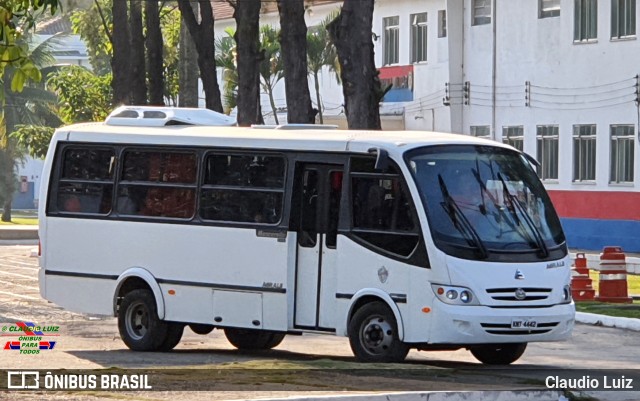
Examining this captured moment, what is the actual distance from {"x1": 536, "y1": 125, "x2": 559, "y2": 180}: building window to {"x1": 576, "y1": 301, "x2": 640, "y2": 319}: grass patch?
22049 millimetres

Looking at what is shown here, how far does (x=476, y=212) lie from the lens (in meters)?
15.7

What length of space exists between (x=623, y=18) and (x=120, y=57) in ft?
49.9

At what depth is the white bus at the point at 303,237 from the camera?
15.4 meters

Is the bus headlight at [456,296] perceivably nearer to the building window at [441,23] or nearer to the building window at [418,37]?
the building window at [441,23]

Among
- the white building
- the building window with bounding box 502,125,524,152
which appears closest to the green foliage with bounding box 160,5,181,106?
the white building

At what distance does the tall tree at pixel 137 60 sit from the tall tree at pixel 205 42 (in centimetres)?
→ 167

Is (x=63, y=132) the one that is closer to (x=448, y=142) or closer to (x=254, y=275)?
(x=254, y=275)

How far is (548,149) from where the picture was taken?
47625 millimetres

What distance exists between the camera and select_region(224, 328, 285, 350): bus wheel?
18.3m

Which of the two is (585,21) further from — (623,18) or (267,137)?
(267,137)

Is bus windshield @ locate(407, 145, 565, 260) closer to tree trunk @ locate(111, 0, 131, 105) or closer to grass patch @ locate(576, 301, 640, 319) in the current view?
grass patch @ locate(576, 301, 640, 319)

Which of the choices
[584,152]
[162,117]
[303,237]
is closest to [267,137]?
[303,237]

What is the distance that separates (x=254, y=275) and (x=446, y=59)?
35.2m

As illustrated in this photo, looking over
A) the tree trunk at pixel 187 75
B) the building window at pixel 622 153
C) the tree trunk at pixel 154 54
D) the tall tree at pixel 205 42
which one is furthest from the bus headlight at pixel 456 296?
the building window at pixel 622 153
